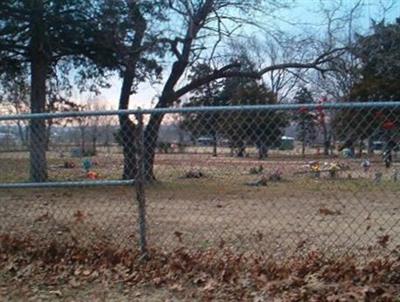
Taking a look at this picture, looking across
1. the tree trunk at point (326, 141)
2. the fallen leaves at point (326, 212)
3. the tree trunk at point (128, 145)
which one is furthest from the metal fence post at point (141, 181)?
the fallen leaves at point (326, 212)

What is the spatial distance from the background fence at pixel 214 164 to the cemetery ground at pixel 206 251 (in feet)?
0.11

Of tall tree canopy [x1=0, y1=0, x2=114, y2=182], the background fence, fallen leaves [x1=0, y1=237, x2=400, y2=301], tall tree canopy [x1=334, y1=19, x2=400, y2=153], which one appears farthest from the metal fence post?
tall tree canopy [x1=0, y1=0, x2=114, y2=182]

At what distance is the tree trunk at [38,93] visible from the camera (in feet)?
21.5

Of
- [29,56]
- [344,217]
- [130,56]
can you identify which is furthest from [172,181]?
[29,56]

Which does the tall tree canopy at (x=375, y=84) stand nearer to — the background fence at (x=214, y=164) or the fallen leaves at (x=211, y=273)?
the background fence at (x=214, y=164)

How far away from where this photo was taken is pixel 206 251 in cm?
567

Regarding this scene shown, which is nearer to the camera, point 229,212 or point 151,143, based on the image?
point 151,143

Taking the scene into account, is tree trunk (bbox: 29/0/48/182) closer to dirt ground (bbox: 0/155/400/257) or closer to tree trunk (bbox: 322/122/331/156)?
dirt ground (bbox: 0/155/400/257)

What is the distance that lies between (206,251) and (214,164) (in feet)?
3.22

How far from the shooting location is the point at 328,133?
494 centimetres

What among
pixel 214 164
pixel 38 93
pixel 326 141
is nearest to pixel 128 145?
pixel 214 164

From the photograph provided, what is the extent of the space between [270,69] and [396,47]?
4.27 meters

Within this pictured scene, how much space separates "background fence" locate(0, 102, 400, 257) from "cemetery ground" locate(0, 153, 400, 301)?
32mm

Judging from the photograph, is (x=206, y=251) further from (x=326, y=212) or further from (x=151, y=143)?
(x=326, y=212)
